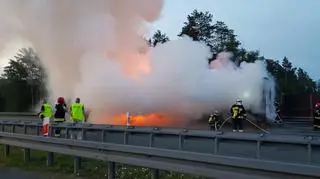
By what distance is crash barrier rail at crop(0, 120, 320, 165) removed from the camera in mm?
9070

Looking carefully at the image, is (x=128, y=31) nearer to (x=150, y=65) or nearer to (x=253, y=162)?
(x=150, y=65)

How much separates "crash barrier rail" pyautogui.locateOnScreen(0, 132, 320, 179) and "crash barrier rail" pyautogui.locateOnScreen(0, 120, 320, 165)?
0.92 meters

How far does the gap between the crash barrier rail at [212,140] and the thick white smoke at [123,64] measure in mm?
14073

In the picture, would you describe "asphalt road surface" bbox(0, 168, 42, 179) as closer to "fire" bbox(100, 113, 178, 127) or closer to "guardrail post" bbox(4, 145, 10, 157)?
"guardrail post" bbox(4, 145, 10, 157)

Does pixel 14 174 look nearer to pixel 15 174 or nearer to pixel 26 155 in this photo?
pixel 15 174

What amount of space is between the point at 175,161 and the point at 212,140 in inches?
58.7

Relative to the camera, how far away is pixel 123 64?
29500 millimetres

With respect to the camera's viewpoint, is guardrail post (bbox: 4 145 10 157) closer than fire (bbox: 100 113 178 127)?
Yes

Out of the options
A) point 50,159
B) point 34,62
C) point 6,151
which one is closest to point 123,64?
point 6,151

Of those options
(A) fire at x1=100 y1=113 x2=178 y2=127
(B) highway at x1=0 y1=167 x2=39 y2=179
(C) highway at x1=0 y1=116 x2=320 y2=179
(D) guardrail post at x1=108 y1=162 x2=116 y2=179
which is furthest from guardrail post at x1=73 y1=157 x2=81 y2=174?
(A) fire at x1=100 y1=113 x2=178 y2=127

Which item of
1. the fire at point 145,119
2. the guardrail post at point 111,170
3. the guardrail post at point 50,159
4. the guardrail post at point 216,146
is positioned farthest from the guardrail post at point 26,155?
the fire at point 145,119

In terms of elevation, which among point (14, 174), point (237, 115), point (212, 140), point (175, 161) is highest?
point (237, 115)

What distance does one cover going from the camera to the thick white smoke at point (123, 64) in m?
28.3

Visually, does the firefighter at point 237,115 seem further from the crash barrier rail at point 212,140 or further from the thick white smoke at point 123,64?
the crash barrier rail at point 212,140
